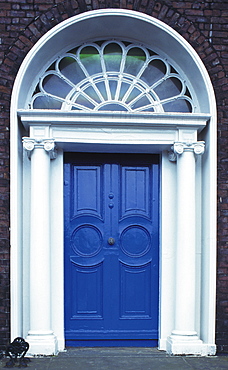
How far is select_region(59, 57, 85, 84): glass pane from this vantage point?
5.45 meters

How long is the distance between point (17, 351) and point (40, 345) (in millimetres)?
389

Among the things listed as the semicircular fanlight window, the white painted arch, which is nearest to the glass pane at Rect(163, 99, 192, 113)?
the semicircular fanlight window

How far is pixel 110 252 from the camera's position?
5500 millimetres

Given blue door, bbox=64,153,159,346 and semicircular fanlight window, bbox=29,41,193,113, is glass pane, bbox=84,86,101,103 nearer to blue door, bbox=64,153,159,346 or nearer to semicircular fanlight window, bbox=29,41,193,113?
semicircular fanlight window, bbox=29,41,193,113

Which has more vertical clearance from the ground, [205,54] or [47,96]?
[205,54]

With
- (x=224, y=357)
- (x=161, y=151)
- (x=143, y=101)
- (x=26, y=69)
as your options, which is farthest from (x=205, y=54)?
(x=224, y=357)

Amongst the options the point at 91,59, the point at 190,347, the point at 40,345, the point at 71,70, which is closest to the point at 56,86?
the point at 71,70

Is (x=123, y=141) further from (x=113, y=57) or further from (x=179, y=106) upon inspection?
(x=113, y=57)

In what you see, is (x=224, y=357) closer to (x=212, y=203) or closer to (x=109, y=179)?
(x=212, y=203)

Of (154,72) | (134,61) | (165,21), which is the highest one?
(165,21)

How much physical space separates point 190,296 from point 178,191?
1.19 m

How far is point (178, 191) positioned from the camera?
524 centimetres

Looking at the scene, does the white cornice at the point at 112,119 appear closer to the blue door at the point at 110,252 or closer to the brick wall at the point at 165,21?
Result: the brick wall at the point at 165,21

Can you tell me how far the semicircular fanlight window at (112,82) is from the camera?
542 cm
